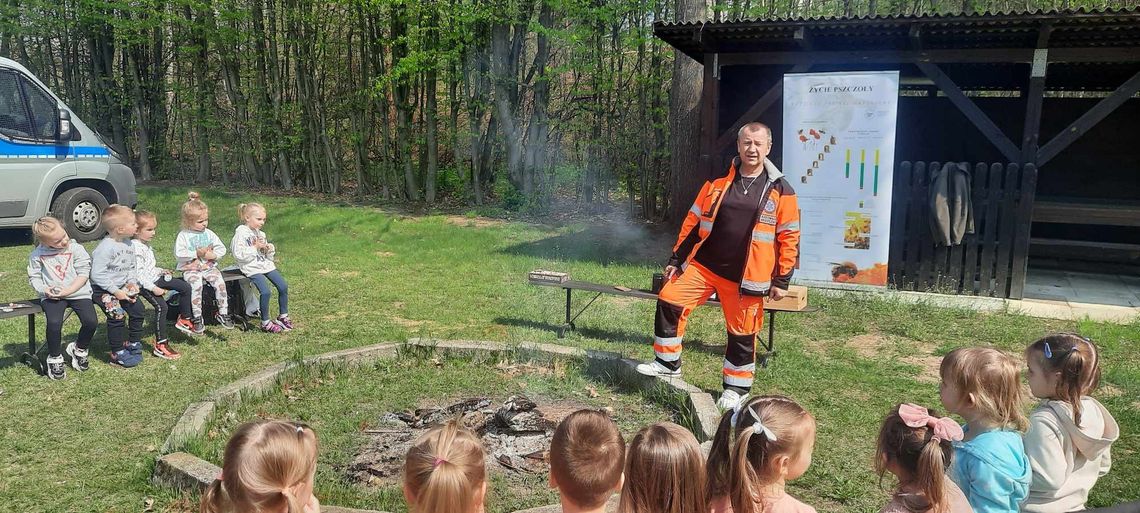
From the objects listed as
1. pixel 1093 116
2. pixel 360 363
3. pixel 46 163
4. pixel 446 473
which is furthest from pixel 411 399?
pixel 46 163

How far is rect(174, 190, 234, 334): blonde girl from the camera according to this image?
257 inches

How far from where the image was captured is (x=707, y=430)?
4652 millimetres

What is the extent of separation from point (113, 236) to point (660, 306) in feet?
12.7

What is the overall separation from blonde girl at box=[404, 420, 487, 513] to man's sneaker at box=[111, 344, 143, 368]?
171 inches

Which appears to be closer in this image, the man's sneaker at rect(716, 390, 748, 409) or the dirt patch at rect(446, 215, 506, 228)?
the man's sneaker at rect(716, 390, 748, 409)

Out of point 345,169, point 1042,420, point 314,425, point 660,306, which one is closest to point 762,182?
point 660,306

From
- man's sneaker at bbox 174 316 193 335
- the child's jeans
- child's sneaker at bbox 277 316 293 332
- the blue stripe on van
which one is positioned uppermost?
the blue stripe on van

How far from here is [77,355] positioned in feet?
18.9

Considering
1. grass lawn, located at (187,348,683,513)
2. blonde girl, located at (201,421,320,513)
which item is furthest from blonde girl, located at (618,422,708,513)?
grass lawn, located at (187,348,683,513)

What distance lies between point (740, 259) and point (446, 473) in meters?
3.34

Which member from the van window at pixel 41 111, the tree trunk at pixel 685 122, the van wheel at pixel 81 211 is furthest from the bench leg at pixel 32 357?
the tree trunk at pixel 685 122

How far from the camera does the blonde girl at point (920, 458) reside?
2.47 metres

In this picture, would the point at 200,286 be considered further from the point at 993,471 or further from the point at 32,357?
the point at 993,471

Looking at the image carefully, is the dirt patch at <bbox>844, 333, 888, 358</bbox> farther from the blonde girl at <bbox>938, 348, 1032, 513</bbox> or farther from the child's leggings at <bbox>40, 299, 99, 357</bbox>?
the child's leggings at <bbox>40, 299, 99, 357</bbox>
